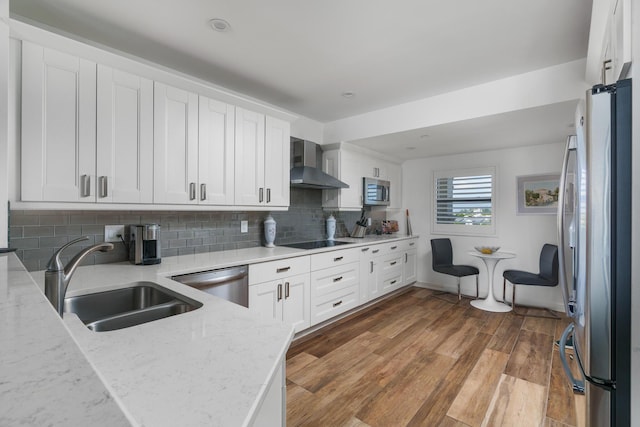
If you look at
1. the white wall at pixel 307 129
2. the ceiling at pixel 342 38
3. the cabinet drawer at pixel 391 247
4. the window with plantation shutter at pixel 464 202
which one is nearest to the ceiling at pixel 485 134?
the ceiling at pixel 342 38

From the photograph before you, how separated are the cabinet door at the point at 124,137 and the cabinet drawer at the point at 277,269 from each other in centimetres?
95

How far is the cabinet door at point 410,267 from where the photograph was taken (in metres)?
4.65

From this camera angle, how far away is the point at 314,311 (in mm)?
3014

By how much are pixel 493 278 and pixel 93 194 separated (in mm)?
4583

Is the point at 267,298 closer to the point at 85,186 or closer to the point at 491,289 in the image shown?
the point at 85,186

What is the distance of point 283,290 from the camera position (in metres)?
2.70

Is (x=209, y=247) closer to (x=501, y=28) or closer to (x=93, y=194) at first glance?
(x=93, y=194)

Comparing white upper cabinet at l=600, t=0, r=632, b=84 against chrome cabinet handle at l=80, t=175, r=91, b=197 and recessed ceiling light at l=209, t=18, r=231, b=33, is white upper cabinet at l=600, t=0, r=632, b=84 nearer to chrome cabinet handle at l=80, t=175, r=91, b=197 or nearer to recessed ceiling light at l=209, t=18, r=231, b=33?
recessed ceiling light at l=209, t=18, r=231, b=33

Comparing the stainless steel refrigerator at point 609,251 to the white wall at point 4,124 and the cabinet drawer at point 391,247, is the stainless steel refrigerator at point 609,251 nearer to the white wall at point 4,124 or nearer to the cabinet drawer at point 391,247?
the white wall at point 4,124

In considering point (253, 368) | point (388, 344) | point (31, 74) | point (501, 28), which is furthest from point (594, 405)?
point (31, 74)

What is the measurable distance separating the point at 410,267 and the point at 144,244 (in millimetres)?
3789

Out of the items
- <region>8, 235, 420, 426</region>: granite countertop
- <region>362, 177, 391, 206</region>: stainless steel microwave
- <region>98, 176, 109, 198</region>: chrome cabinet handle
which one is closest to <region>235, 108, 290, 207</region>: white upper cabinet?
<region>98, 176, 109, 198</region>: chrome cabinet handle

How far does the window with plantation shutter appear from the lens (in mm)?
4402

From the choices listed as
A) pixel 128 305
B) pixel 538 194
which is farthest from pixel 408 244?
pixel 128 305
